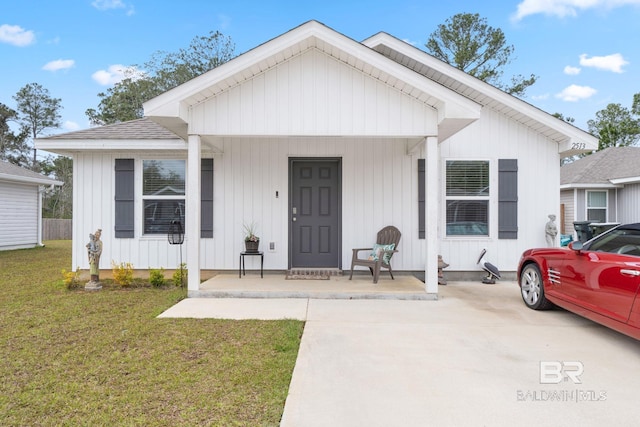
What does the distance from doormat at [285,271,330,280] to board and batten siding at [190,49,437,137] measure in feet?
8.13

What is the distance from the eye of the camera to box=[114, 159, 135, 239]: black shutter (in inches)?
262

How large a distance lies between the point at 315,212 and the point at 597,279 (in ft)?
13.9

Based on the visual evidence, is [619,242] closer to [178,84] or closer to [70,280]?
[70,280]

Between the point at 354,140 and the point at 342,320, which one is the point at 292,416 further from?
the point at 354,140

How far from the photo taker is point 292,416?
2242 millimetres

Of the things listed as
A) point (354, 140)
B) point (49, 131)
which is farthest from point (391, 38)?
point (49, 131)

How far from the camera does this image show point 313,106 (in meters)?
5.00

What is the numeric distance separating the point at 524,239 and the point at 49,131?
33139mm

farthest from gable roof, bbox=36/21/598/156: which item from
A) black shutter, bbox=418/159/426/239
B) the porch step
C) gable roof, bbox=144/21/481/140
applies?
the porch step

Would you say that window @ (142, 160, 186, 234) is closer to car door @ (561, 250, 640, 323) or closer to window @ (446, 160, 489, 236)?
window @ (446, 160, 489, 236)

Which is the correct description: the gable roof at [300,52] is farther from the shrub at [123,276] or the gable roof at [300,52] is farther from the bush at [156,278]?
the shrub at [123,276]

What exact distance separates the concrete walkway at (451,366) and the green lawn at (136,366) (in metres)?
0.29

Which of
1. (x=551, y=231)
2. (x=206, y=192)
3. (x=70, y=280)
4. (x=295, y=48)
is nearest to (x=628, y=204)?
(x=551, y=231)
